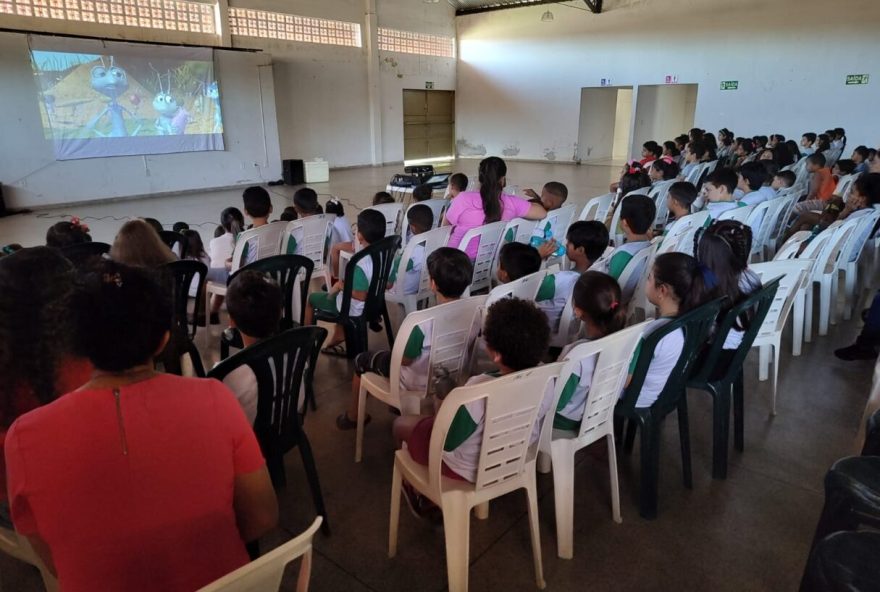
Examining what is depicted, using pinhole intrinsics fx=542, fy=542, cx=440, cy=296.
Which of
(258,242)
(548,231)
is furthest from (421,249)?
(548,231)

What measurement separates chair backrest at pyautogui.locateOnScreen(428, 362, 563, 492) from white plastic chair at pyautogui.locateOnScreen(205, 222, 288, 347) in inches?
91.5

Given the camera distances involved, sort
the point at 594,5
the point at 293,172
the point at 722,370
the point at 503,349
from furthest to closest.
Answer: the point at 594,5 < the point at 293,172 < the point at 722,370 < the point at 503,349

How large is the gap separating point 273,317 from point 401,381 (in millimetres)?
573

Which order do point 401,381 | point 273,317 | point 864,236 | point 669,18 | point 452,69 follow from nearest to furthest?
point 273,317 → point 401,381 → point 864,236 → point 669,18 → point 452,69

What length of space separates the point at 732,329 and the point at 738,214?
6.74 ft

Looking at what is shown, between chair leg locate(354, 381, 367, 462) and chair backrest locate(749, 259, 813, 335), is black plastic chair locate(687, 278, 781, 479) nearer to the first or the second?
chair backrest locate(749, 259, 813, 335)

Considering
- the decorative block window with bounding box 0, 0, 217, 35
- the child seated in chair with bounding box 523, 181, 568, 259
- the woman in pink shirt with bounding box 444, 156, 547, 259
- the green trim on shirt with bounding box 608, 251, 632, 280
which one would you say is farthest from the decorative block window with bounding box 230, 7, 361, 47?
the green trim on shirt with bounding box 608, 251, 632, 280

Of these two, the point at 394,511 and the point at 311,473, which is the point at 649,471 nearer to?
the point at 394,511

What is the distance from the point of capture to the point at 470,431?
153cm

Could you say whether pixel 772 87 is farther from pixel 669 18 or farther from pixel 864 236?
pixel 864 236

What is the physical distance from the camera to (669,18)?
1264cm

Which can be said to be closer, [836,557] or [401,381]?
[836,557]

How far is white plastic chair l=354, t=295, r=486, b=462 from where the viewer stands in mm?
2008

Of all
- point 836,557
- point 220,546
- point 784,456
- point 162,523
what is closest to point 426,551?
point 220,546
